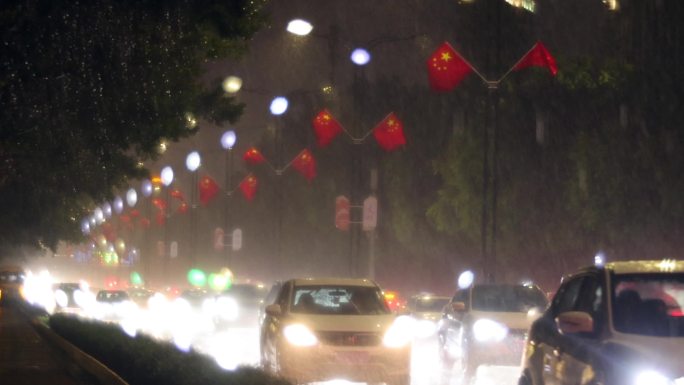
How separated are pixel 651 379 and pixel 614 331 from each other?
3.01 feet

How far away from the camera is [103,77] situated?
1992 cm

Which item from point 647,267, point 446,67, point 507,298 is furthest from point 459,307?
point 446,67

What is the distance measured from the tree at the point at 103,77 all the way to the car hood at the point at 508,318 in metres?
5.93

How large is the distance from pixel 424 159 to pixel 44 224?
20155mm

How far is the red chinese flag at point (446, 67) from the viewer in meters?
29.8

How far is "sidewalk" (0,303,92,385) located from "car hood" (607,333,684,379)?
1180cm

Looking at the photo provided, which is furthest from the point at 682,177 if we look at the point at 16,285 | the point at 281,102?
the point at 16,285

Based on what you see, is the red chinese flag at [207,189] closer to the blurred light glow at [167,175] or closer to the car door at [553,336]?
the blurred light glow at [167,175]

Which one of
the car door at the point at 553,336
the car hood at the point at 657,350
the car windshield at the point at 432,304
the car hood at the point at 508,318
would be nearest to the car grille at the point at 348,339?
the car hood at the point at 508,318

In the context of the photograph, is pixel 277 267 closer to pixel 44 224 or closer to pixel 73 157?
pixel 44 224

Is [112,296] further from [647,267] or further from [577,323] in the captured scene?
[577,323]

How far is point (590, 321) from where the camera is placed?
929 cm

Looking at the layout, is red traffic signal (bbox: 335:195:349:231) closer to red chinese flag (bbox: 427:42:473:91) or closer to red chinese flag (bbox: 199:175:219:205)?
red chinese flag (bbox: 427:42:473:91)

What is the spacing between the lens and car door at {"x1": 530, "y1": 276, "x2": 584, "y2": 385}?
1038 cm
